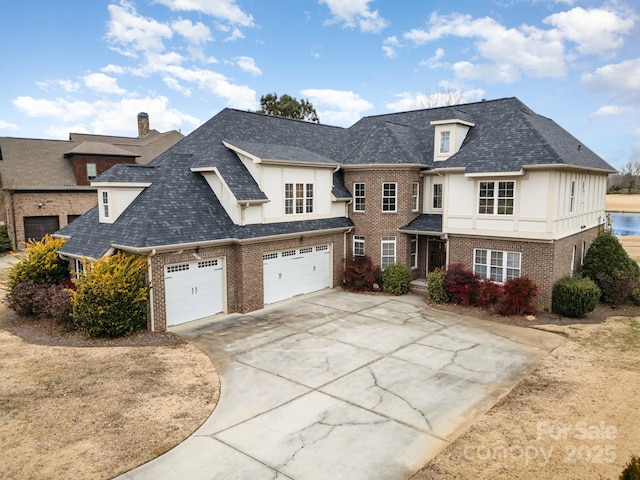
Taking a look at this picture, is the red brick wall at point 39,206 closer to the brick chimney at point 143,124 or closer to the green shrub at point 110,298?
the brick chimney at point 143,124

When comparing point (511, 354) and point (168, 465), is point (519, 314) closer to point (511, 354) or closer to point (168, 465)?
point (511, 354)

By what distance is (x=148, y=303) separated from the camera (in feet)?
47.4

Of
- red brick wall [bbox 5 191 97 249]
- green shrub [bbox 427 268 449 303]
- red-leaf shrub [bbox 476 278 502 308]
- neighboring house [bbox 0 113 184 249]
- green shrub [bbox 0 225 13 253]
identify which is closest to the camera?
red-leaf shrub [bbox 476 278 502 308]

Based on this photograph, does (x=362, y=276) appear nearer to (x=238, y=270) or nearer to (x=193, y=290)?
(x=238, y=270)

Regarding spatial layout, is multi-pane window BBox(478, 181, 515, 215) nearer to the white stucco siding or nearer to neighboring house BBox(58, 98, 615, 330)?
neighboring house BBox(58, 98, 615, 330)

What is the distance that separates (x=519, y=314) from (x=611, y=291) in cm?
492

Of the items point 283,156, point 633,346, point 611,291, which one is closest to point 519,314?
point 633,346

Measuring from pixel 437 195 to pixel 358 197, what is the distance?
12.6 ft

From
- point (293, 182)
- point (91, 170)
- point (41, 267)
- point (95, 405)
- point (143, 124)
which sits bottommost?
point (95, 405)

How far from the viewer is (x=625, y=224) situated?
64.2m

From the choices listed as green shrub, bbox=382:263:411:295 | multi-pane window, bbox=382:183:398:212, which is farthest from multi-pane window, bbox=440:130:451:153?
green shrub, bbox=382:263:411:295

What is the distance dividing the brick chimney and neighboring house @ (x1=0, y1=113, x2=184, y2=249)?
11606 mm

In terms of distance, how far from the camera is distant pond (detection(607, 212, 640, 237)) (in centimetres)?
5453

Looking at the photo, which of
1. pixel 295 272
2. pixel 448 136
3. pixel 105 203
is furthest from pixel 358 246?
pixel 105 203
